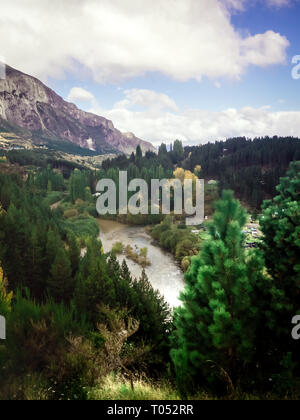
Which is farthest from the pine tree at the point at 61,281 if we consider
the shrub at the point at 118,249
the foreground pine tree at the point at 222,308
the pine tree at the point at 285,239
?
the shrub at the point at 118,249

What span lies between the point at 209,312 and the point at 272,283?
3.16 metres

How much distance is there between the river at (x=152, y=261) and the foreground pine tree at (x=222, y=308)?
12010mm

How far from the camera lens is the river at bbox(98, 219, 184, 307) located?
4022cm

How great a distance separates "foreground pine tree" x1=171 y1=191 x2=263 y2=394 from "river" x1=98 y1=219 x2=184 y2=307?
473 inches

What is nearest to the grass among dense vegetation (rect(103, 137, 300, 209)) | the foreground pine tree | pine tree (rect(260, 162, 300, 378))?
the foreground pine tree

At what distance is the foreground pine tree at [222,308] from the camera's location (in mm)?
8789

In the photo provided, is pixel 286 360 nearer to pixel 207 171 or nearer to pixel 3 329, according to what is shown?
pixel 3 329

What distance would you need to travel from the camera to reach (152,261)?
51.8 m

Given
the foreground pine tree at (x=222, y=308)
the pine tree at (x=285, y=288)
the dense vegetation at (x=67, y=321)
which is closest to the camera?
the foreground pine tree at (x=222, y=308)

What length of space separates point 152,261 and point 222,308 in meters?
44.0

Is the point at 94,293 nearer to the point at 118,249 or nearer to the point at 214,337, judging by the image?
the point at 214,337

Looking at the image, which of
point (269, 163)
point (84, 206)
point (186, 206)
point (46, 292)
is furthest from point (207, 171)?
point (46, 292)

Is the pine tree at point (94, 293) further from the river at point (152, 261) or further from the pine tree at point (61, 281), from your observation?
the river at point (152, 261)

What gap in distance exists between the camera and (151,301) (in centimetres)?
2144
